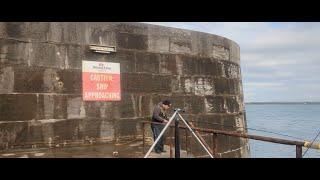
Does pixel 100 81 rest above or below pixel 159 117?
above

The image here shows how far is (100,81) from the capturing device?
1010cm

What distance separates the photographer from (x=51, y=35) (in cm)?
940

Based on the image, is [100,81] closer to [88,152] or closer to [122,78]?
[122,78]

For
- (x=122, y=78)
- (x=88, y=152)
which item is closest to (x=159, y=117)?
(x=88, y=152)

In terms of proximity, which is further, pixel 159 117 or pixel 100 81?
pixel 100 81

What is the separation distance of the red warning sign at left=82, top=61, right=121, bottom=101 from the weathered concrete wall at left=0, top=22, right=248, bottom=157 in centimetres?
15

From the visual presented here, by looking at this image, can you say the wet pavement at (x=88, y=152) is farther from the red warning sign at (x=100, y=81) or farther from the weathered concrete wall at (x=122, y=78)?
the red warning sign at (x=100, y=81)

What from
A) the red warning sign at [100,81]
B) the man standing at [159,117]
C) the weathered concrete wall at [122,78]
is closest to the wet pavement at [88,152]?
the man standing at [159,117]

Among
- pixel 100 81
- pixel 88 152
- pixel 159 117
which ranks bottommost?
pixel 88 152

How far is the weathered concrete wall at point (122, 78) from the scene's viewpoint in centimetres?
882

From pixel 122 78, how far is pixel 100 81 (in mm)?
704

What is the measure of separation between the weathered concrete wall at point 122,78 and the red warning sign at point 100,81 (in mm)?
146
